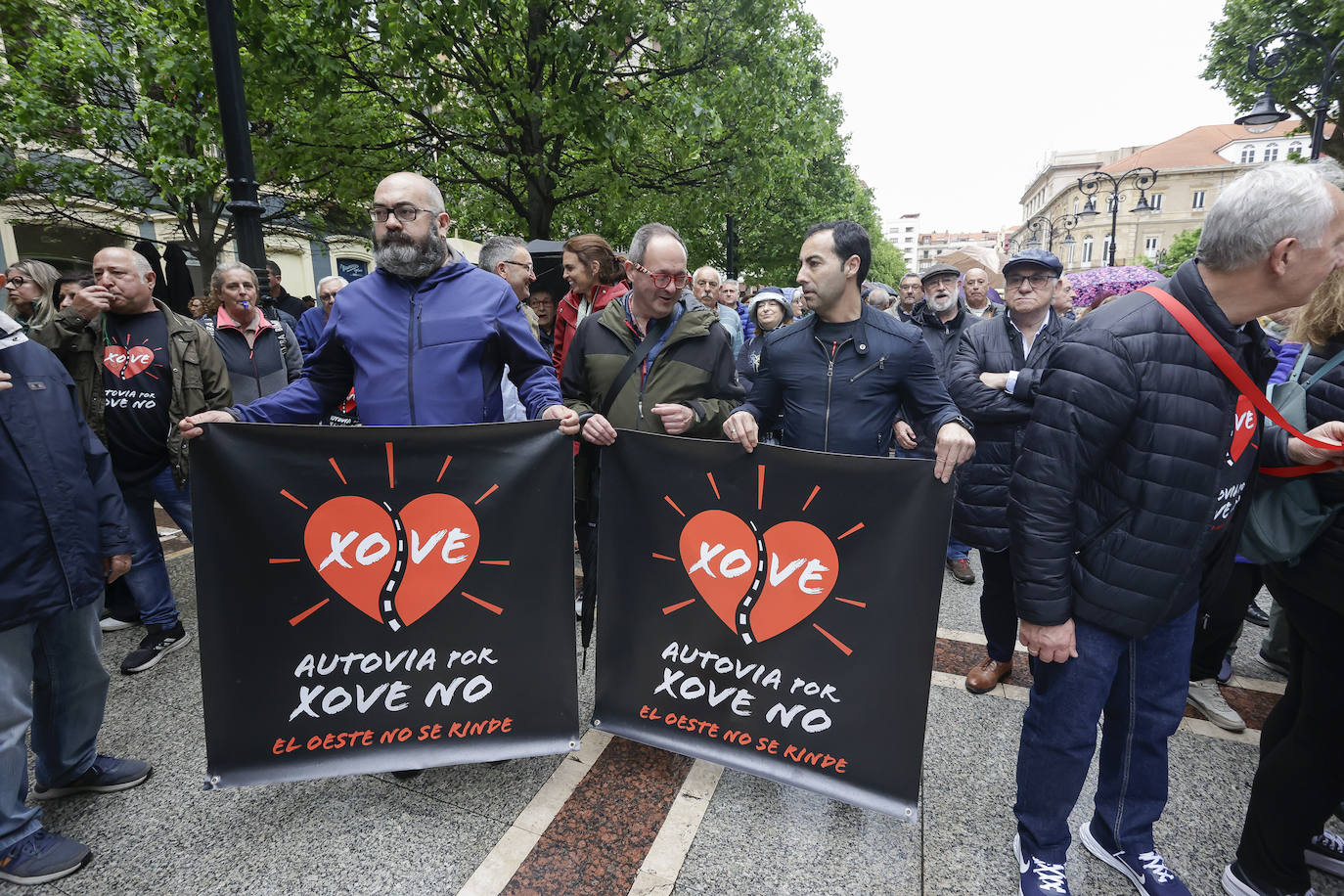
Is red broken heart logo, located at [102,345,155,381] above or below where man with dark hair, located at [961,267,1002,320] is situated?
below

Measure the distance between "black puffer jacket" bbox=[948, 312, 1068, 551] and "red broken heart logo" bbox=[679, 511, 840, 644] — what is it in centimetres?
136

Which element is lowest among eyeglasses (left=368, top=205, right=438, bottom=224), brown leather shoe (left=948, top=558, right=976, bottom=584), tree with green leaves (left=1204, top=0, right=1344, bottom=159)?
brown leather shoe (left=948, top=558, right=976, bottom=584)

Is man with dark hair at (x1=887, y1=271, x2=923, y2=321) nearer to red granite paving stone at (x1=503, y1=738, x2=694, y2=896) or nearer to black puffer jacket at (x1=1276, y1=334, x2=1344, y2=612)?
black puffer jacket at (x1=1276, y1=334, x2=1344, y2=612)

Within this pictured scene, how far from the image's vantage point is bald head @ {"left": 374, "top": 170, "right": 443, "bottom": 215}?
251cm

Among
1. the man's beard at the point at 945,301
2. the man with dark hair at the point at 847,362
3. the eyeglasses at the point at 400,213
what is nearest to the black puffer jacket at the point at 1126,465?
A: the man with dark hair at the point at 847,362

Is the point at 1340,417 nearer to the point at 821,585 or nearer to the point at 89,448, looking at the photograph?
the point at 821,585

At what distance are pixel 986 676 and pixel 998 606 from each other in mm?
349

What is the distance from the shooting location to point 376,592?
230 centimetres

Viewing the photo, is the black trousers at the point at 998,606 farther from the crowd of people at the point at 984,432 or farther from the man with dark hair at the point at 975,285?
the man with dark hair at the point at 975,285

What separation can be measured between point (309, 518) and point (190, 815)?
46.7 inches

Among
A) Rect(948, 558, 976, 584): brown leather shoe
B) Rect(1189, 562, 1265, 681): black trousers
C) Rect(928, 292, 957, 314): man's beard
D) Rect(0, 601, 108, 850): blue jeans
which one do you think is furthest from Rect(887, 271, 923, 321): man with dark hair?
Rect(0, 601, 108, 850): blue jeans

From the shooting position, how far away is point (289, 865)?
216 cm

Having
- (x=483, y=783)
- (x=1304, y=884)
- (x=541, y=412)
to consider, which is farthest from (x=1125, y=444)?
(x=483, y=783)

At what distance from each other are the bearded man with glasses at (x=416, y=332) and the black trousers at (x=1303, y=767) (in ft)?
8.24
